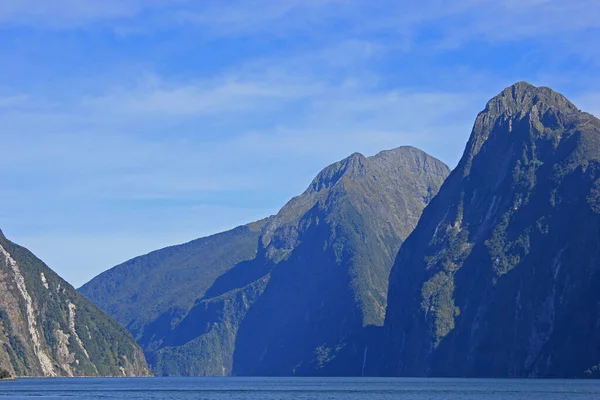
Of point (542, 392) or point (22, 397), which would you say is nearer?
point (22, 397)

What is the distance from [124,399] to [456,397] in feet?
177

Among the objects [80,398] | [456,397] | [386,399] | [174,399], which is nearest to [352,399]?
[386,399]

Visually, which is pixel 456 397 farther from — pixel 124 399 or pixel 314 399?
pixel 124 399

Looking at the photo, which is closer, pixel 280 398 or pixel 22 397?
pixel 22 397

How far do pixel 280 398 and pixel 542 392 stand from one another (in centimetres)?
4443

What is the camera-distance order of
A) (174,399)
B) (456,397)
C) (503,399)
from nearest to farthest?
(503,399)
(456,397)
(174,399)

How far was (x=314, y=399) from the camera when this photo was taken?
177000 millimetres

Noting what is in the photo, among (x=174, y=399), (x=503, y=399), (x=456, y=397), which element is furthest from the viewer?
(x=174, y=399)

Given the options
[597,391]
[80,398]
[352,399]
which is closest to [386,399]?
[352,399]

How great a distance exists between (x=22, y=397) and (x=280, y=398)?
141 feet

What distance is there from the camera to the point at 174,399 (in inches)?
7131

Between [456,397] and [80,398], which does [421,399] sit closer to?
[456,397]

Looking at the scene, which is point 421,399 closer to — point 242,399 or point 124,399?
point 242,399

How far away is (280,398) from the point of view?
18238cm
